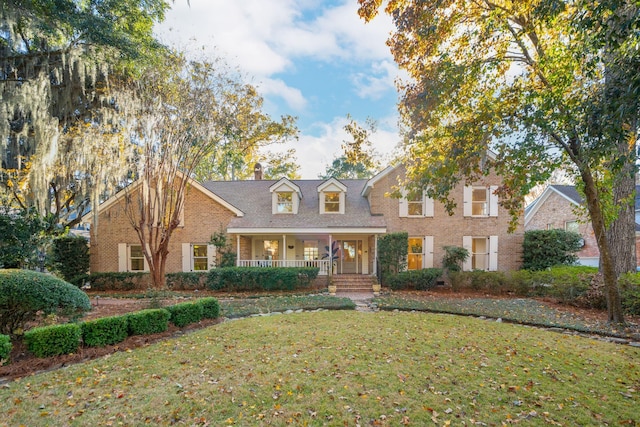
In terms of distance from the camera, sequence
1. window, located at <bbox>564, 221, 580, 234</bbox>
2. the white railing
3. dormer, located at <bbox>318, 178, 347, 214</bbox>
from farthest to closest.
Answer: window, located at <bbox>564, 221, 580, 234</bbox>, dormer, located at <bbox>318, 178, 347, 214</bbox>, the white railing

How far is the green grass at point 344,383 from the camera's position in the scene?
11.0 feet

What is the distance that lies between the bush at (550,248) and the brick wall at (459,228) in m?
0.59

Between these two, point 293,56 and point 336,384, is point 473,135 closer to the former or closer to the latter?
point 336,384

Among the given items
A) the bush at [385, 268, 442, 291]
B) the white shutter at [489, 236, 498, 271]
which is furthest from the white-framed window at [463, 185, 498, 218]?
the bush at [385, 268, 442, 291]

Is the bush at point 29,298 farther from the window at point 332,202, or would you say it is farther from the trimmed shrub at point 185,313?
the window at point 332,202

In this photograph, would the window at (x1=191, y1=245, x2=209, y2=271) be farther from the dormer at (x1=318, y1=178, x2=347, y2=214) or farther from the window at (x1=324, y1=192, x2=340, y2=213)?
the window at (x1=324, y1=192, x2=340, y2=213)

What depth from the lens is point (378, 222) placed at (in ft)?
48.6

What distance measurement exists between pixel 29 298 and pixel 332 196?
1268 cm

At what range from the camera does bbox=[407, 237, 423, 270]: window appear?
15.2 meters

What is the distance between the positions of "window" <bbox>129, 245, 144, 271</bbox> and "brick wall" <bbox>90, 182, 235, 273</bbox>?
36 cm

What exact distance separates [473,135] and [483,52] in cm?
255

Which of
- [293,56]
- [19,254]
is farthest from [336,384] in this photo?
[293,56]

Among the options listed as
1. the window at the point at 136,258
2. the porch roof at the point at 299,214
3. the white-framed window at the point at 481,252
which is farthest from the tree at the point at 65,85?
the white-framed window at the point at 481,252

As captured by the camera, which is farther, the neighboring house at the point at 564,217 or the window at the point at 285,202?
the neighboring house at the point at 564,217
